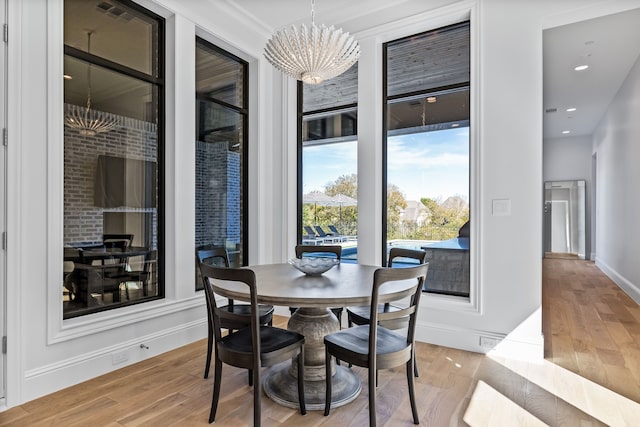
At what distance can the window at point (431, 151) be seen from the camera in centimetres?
346

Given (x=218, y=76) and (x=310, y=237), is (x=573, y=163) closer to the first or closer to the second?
(x=310, y=237)

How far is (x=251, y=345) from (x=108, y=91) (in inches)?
89.9

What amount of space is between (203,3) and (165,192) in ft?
5.81

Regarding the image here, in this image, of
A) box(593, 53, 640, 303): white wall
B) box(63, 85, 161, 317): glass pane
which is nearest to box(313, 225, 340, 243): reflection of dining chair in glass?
box(63, 85, 161, 317): glass pane

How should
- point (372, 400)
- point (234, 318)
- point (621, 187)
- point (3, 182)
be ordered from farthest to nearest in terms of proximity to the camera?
point (621, 187) < point (3, 182) < point (234, 318) < point (372, 400)

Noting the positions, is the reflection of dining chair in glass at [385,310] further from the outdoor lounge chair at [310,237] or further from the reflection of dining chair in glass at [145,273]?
the reflection of dining chair in glass at [145,273]

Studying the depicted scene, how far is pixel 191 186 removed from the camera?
3383mm

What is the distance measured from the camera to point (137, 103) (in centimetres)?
313

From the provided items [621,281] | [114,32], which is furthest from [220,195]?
[621,281]

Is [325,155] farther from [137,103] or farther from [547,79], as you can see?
[547,79]

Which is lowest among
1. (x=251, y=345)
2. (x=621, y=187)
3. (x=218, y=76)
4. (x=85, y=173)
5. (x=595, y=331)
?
(x=595, y=331)

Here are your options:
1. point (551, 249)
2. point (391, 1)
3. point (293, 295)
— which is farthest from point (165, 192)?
point (551, 249)

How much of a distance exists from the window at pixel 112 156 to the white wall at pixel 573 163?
31.7ft

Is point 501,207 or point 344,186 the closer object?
point 501,207
